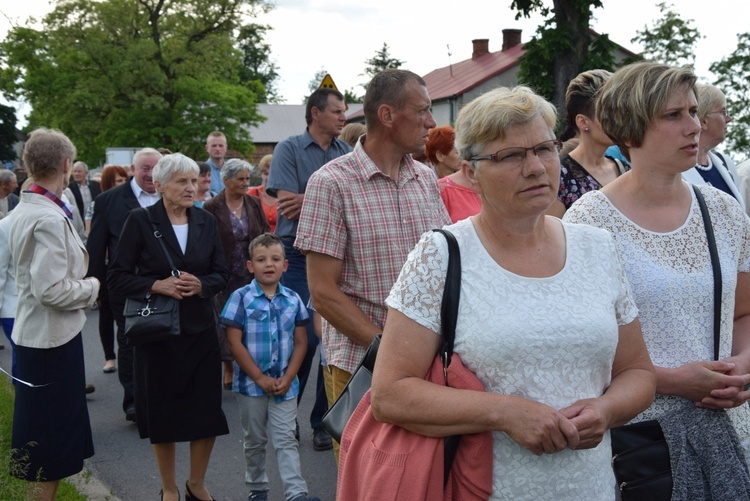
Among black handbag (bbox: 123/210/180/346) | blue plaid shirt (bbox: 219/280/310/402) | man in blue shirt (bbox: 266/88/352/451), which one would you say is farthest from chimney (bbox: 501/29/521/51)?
black handbag (bbox: 123/210/180/346)

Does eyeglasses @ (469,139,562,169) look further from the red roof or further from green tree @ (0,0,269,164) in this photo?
the red roof

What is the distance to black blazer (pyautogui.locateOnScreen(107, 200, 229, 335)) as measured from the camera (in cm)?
518

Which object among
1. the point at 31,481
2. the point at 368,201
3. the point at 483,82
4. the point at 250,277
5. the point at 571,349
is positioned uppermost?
the point at 483,82

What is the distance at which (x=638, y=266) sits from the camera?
2.90 metres

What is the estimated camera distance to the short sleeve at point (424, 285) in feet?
7.71

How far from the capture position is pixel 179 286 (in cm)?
514

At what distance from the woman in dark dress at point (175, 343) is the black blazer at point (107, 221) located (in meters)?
1.79

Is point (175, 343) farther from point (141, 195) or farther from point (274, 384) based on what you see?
point (141, 195)

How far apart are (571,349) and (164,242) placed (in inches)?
138

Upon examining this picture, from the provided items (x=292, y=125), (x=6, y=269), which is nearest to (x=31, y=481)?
(x=6, y=269)

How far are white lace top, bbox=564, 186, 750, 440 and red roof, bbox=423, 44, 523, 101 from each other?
4547 centimetres

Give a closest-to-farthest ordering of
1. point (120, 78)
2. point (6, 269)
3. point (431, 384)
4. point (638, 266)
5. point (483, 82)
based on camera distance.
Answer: point (431, 384) < point (638, 266) < point (6, 269) < point (120, 78) < point (483, 82)

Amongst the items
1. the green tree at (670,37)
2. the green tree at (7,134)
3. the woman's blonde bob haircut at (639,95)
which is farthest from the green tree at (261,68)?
the woman's blonde bob haircut at (639,95)

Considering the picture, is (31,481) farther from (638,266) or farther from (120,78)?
(120,78)
